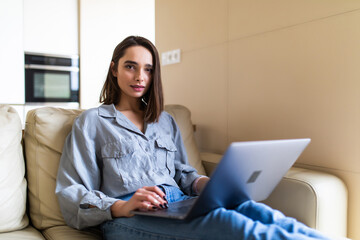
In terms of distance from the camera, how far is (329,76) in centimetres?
140

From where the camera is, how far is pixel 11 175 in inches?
46.4

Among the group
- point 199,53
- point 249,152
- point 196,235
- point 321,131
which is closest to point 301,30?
point 321,131

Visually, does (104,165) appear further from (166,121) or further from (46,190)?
A: (166,121)

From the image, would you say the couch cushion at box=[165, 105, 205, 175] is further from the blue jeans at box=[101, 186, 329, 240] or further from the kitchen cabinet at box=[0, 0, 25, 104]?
the kitchen cabinet at box=[0, 0, 25, 104]

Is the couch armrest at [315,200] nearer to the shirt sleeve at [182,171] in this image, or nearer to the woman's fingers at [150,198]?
the shirt sleeve at [182,171]

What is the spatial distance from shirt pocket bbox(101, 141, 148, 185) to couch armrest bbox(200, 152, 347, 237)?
1.83 feet

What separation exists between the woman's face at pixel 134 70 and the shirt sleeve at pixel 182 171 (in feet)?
0.93

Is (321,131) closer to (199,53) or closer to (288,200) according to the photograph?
(288,200)

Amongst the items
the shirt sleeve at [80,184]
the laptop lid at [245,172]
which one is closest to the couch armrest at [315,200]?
the laptop lid at [245,172]

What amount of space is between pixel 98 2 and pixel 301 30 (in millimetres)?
2308

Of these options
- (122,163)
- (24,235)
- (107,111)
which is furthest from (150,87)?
(24,235)

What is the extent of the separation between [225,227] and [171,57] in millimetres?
1608

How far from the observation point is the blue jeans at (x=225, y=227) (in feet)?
2.63

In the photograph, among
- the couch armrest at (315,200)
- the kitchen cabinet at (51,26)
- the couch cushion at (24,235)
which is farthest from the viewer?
the kitchen cabinet at (51,26)
